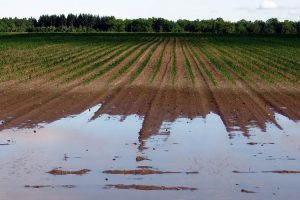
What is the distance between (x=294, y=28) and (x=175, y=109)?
16567 cm

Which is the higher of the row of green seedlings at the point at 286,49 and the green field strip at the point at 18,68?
the green field strip at the point at 18,68

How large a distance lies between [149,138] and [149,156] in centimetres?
181

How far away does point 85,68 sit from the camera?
3275 centimetres

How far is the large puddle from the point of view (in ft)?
30.0

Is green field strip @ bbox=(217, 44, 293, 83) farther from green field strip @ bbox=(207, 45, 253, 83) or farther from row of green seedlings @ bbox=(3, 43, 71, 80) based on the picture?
row of green seedlings @ bbox=(3, 43, 71, 80)

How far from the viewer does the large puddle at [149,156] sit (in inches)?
360

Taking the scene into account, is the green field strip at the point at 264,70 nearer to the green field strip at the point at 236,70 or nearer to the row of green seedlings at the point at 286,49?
the green field strip at the point at 236,70

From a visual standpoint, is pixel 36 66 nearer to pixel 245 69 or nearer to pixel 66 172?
pixel 245 69

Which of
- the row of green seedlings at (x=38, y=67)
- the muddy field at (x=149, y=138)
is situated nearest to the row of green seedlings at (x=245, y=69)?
the muddy field at (x=149, y=138)

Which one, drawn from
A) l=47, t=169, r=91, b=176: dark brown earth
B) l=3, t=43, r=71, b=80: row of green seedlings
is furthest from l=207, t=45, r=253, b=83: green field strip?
l=47, t=169, r=91, b=176: dark brown earth

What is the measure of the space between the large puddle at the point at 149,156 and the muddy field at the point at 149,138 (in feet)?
0.06

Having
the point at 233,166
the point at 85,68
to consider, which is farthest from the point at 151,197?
the point at 85,68

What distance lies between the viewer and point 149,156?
11383mm

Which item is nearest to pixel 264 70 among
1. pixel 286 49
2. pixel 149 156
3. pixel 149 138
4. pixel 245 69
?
pixel 245 69
